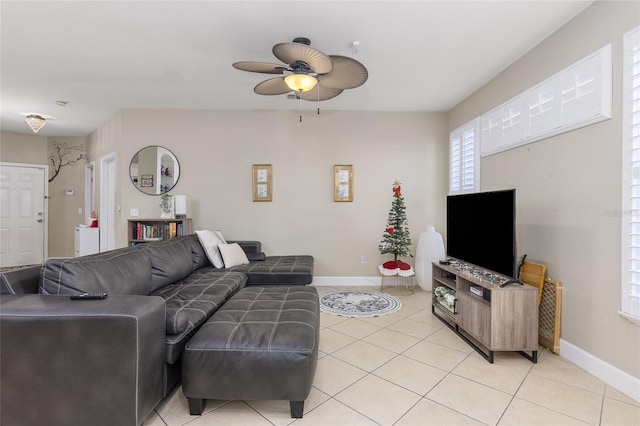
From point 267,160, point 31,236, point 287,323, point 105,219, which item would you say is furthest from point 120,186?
point 287,323

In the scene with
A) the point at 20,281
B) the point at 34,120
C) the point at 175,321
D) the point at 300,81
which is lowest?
the point at 175,321

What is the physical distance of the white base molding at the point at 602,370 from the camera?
1.81 metres

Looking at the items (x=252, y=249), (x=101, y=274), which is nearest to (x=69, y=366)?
(x=101, y=274)

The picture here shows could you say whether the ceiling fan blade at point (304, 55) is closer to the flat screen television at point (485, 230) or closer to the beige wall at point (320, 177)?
the flat screen television at point (485, 230)

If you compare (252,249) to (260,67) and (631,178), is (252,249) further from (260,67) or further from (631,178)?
(631,178)

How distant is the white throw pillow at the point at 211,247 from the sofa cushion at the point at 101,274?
1.12 m

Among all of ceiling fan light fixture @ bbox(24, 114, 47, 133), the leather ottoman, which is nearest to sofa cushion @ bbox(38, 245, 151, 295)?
the leather ottoman

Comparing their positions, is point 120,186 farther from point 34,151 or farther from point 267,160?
point 34,151

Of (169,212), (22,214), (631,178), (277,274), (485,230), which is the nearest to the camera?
(631,178)

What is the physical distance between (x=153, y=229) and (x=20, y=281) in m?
2.55

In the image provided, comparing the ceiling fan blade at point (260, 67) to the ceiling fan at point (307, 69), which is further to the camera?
the ceiling fan blade at point (260, 67)

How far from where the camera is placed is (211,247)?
355 centimetres

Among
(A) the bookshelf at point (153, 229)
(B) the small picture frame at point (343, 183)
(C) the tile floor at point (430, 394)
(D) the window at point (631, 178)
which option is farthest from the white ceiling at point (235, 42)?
(C) the tile floor at point (430, 394)

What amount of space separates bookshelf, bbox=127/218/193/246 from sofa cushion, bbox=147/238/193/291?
116 cm
